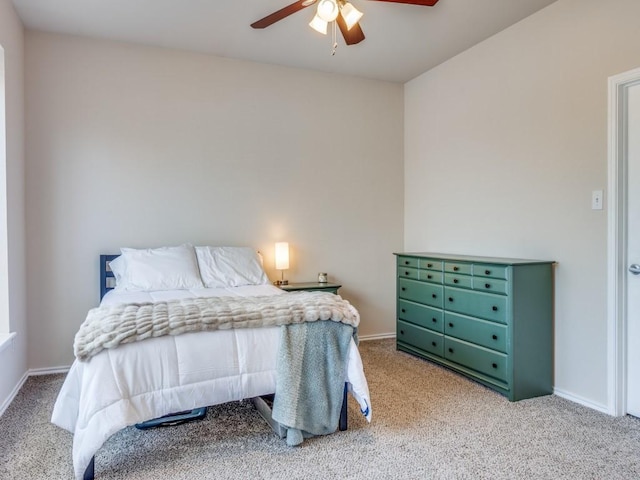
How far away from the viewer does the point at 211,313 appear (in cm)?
217

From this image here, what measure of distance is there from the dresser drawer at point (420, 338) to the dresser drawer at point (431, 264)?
0.55 meters

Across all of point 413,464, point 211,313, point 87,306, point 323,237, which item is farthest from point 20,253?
point 413,464

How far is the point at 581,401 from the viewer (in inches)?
111

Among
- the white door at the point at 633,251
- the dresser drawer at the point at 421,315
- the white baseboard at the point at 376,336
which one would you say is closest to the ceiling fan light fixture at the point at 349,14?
the white door at the point at 633,251

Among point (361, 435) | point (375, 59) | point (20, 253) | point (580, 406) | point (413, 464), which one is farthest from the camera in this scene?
point (375, 59)

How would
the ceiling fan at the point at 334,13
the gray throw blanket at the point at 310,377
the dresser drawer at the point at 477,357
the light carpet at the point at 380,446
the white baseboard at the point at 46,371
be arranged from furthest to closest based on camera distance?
the white baseboard at the point at 46,371 → the dresser drawer at the point at 477,357 → the ceiling fan at the point at 334,13 → the gray throw blanket at the point at 310,377 → the light carpet at the point at 380,446

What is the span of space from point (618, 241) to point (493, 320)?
3.03 feet

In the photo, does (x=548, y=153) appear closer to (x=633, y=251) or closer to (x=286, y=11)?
(x=633, y=251)

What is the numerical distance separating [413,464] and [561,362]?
1543 mm

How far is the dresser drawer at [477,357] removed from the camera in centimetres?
295

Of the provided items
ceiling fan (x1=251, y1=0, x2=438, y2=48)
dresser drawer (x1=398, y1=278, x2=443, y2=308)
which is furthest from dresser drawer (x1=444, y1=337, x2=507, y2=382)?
ceiling fan (x1=251, y1=0, x2=438, y2=48)

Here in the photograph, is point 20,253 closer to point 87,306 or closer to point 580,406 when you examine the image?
point 87,306

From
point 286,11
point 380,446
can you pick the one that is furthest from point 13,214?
point 380,446

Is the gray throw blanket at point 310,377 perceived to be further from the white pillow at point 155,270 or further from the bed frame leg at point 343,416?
the white pillow at point 155,270
